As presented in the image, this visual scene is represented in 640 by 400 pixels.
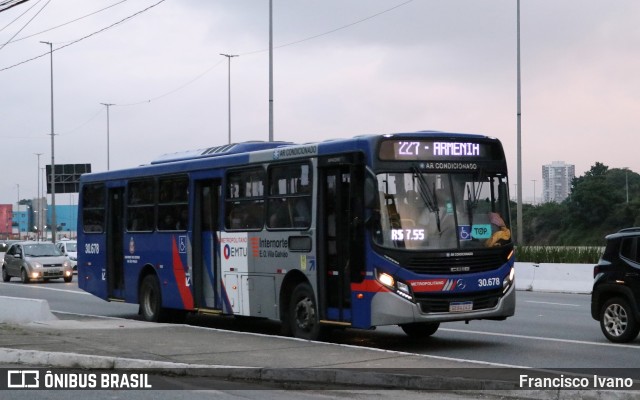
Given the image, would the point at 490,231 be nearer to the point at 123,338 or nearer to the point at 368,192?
the point at 368,192

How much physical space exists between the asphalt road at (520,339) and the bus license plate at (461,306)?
2.08ft

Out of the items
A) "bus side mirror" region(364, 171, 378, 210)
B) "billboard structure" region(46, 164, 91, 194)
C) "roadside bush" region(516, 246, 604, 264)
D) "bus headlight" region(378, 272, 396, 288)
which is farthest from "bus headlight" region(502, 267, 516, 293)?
"billboard structure" region(46, 164, 91, 194)

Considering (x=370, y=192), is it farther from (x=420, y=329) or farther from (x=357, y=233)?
(x=420, y=329)

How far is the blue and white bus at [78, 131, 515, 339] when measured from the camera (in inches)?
574

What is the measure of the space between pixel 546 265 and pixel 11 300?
17.9 meters

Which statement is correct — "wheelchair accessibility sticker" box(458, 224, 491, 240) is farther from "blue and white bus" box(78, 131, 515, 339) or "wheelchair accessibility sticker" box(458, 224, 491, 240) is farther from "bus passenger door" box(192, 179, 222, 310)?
"bus passenger door" box(192, 179, 222, 310)

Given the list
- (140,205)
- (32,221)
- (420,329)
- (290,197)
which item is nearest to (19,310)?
(140,205)

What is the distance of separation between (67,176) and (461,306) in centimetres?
6042

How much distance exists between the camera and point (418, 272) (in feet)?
47.8

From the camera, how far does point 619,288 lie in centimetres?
1548

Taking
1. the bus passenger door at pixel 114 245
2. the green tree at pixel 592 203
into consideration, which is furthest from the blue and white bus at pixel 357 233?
the green tree at pixel 592 203

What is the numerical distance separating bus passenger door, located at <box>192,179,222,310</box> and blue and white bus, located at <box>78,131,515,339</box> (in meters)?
0.02

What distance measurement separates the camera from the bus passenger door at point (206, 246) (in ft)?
61.0

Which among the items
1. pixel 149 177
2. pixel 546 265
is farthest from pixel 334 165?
pixel 546 265
